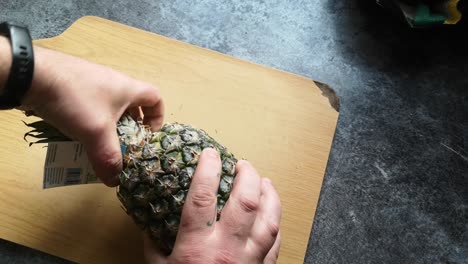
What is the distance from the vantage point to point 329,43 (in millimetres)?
1391

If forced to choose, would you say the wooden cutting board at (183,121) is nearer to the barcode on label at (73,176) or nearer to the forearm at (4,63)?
the barcode on label at (73,176)

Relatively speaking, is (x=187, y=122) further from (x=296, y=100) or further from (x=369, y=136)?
(x=369, y=136)

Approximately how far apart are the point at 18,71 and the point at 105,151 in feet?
0.64

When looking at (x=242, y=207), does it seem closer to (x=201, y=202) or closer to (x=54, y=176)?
(x=201, y=202)

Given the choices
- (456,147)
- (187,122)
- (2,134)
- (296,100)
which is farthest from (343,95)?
(2,134)

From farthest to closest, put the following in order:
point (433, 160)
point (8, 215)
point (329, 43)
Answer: point (329, 43), point (433, 160), point (8, 215)

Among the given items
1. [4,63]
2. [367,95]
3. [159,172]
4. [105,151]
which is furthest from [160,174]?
[367,95]

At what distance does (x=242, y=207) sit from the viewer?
84 cm

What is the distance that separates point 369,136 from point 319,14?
42 centimetres

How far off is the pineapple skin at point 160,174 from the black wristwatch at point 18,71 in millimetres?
181

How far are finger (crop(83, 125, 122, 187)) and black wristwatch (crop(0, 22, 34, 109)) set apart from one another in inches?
5.3

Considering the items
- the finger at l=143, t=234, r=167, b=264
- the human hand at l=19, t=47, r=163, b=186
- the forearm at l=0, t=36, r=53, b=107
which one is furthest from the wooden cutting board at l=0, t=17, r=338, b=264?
the forearm at l=0, t=36, r=53, b=107

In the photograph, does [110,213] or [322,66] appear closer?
[110,213]

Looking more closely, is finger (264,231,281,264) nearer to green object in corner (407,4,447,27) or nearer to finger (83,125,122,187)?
finger (83,125,122,187)
